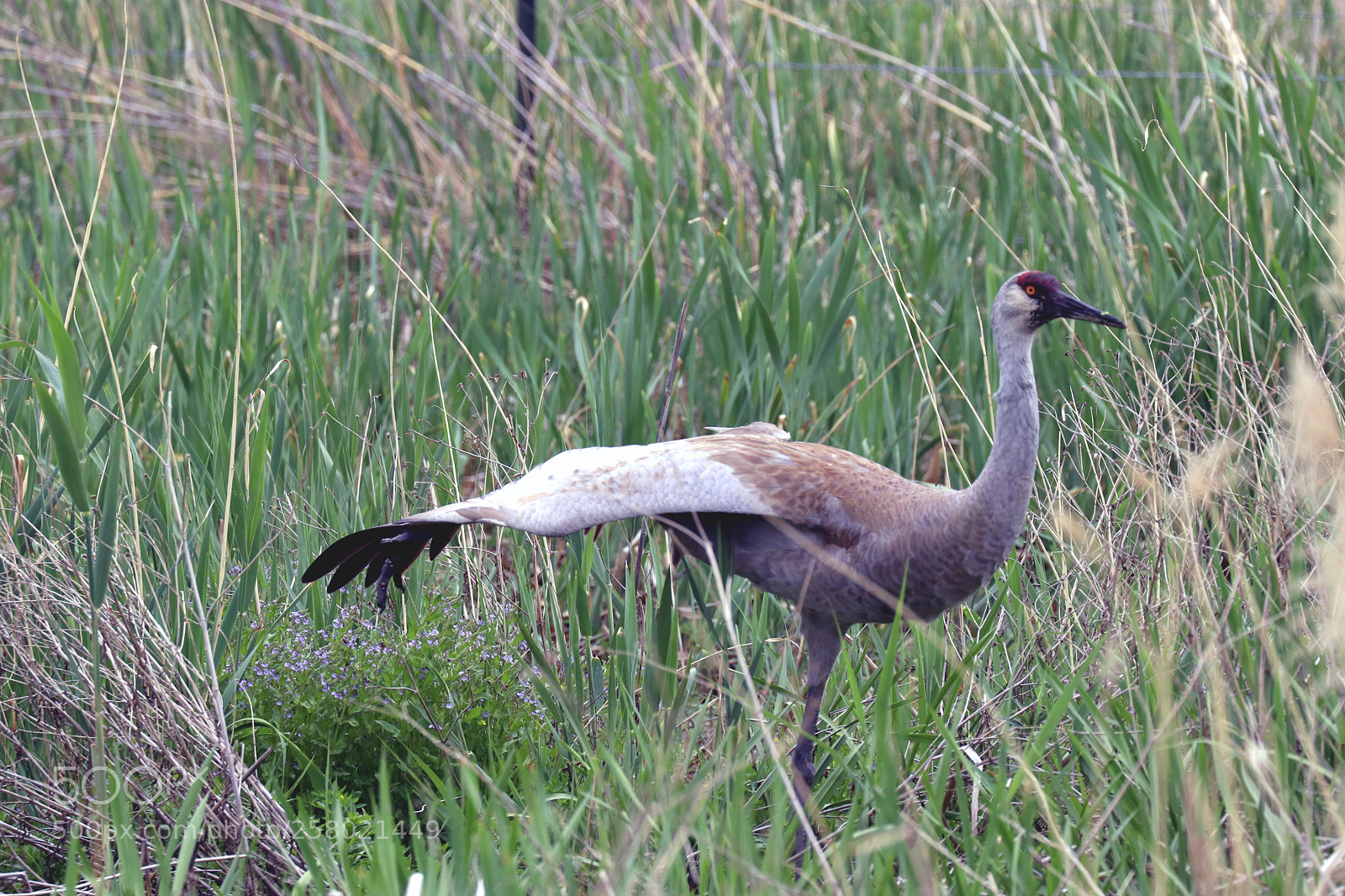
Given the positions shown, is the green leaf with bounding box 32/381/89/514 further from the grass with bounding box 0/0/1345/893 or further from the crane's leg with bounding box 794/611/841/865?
the crane's leg with bounding box 794/611/841/865

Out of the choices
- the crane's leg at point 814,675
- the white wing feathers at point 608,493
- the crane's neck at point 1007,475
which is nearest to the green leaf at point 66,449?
the white wing feathers at point 608,493

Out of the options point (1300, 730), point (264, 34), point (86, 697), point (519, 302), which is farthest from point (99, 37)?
point (1300, 730)

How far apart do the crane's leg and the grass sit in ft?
0.22

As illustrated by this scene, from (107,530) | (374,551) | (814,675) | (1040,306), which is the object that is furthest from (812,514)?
(107,530)

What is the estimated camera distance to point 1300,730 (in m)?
1.80

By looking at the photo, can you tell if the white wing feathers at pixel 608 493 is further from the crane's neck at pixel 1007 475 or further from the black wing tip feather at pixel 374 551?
the crane's neck at pixel 1007 475

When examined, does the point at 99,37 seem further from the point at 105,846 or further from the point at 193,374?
the point at 105,846

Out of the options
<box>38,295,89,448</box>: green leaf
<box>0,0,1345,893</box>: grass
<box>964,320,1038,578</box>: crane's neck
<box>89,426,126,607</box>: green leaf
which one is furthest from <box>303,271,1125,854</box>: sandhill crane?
<box>38,295,89,448</box>: green leaf

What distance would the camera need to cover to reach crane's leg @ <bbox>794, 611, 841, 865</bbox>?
2516mm

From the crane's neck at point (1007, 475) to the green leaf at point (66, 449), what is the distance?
60.8 inches

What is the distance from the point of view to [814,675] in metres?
2.60

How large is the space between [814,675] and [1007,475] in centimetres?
58

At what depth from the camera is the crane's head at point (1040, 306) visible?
7.88ft

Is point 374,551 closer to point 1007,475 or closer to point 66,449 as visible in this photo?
point 66,449
